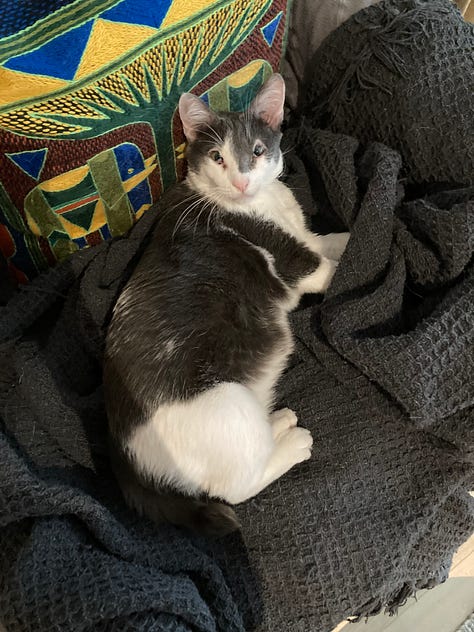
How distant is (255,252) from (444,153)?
1.76 ft

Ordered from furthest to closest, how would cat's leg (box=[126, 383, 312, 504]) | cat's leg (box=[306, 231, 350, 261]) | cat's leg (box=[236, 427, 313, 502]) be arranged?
cat's leg (box=[306, 231, 350, 261]) → cat's leg (box=[236, 427, 313, 502]) → cat's leg (box=[126, 383, 312, 504])

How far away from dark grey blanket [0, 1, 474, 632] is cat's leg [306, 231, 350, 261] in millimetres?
67

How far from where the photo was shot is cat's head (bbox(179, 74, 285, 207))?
3.96 feet

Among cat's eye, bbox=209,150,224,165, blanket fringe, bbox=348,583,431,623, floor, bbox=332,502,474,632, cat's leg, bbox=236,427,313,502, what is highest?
cat's eye, bbox=209,150,224,165

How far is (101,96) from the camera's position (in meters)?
0.99

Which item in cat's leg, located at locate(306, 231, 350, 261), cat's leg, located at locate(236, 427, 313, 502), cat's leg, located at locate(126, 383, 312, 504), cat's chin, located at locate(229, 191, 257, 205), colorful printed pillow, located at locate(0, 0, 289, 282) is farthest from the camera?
cat's leg, located at locate(306, 231, 350, 261)

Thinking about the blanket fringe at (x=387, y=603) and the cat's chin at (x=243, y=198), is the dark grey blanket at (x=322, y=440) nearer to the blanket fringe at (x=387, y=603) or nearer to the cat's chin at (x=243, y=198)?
the blanket fringe at (x=387, y=603)

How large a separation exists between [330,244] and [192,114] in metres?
0.50

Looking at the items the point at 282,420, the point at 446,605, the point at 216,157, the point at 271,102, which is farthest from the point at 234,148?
the point at 446,605

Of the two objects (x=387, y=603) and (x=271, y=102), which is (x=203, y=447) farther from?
(x=271, y=102)

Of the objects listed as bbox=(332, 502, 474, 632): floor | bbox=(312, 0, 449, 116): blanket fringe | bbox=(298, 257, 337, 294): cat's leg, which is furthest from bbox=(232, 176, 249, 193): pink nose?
bbox=(332, 502, 474, 632): floor

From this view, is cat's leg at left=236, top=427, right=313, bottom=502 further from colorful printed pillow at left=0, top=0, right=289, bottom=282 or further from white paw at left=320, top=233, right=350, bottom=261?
colorful printed pillow at left=0, top=0, right=289, bottom=282

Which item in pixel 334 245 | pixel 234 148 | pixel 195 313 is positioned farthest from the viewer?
pixel 334 245

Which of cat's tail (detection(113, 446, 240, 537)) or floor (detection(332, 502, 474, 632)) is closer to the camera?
cat's tail (detection(113, 446, 240, 537))
